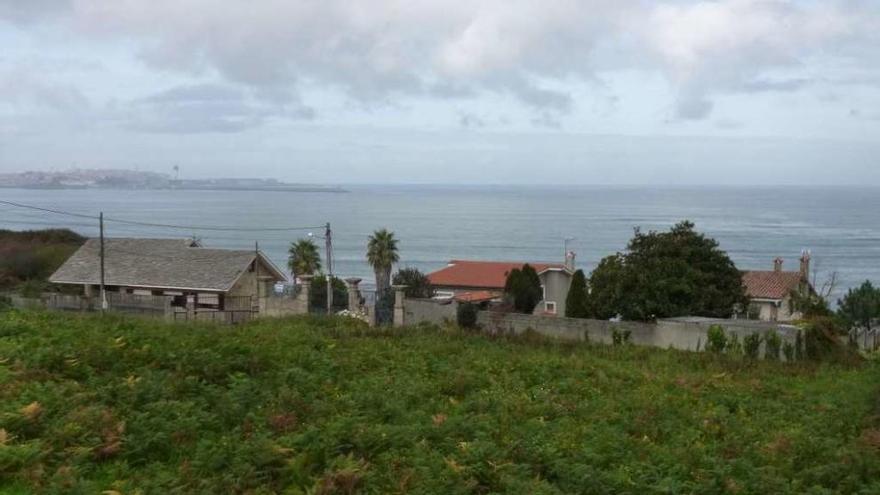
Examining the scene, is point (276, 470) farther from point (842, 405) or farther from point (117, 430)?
point (842, 405)

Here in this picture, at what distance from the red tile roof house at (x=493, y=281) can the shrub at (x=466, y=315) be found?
663 inches

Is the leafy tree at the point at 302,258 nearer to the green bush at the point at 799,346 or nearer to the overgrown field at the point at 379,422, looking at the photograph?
the green bush at the point at 799,346

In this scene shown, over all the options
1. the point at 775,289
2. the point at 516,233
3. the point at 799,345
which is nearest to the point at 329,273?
the point at 799,345

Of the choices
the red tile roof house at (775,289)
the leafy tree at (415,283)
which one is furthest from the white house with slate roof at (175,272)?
the red tile roof house at (775,289)

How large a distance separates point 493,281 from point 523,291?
814cm

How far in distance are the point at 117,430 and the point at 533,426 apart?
4.22 meters

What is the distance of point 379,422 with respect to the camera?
378 inches

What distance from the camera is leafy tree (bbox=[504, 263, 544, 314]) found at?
40.5 meters

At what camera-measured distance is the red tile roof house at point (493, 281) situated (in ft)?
153

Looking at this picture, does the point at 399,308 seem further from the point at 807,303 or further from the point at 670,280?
the point at 807,303

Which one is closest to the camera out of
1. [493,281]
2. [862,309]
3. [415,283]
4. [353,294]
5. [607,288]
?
[607,288]

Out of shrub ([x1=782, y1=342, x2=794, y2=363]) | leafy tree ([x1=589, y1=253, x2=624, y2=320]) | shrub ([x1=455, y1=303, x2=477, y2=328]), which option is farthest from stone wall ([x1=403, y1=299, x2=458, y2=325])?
shrub ([x1=782, y1=342, x2=794, y2=363])

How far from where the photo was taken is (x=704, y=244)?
1158 inches

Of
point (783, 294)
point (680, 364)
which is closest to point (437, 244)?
point (783, 294)
